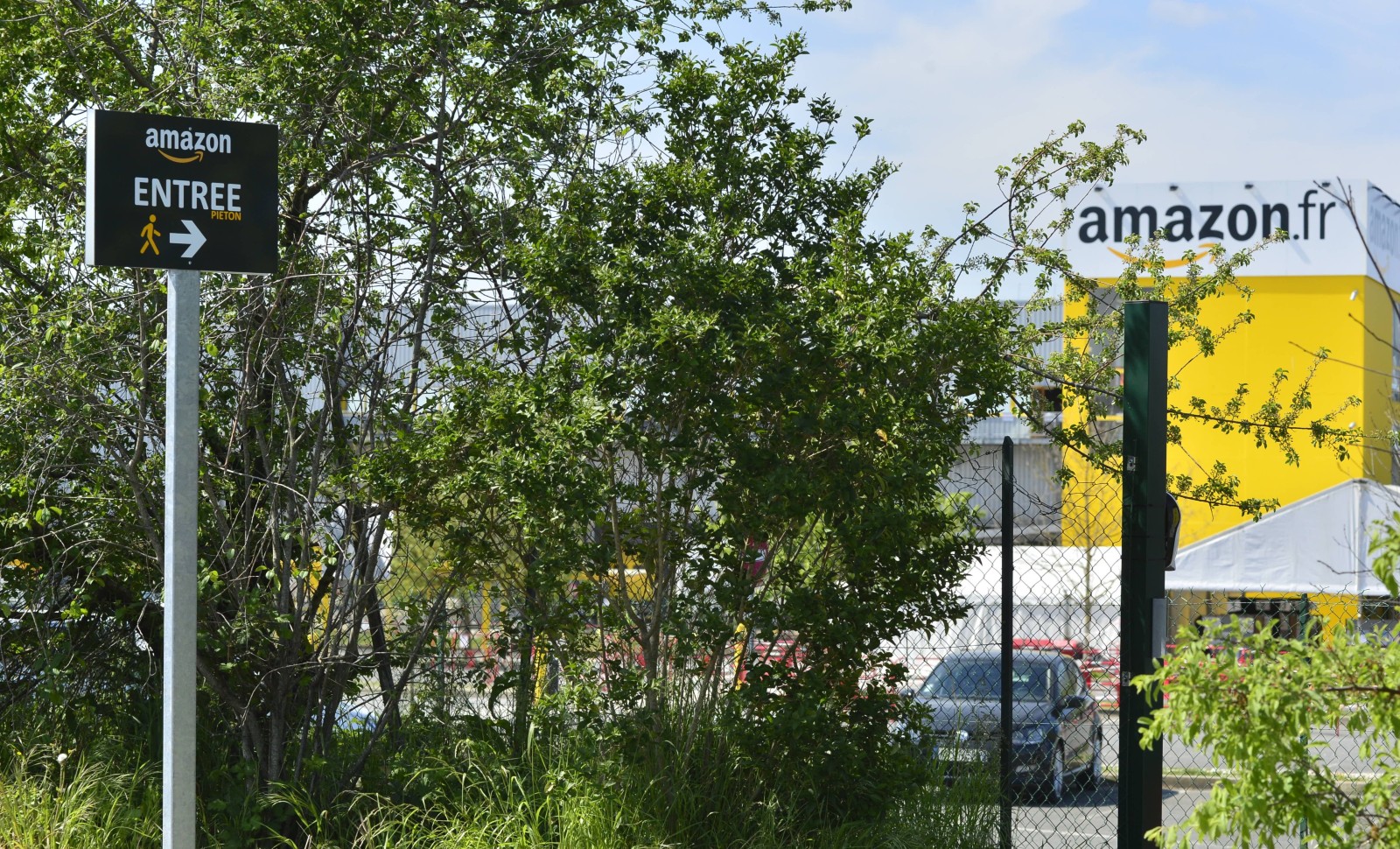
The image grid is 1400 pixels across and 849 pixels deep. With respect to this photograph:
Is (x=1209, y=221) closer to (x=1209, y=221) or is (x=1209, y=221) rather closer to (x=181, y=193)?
(x=1209, y=221)

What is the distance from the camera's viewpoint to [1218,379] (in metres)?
27.7

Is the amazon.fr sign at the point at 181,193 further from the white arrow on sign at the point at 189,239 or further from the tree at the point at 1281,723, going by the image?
the tree at the point at 1281,723

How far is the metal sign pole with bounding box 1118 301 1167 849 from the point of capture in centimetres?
515

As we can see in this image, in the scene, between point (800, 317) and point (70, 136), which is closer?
point (800, 317)

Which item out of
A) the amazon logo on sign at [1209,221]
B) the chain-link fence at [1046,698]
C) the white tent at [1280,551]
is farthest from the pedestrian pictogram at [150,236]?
the amazon logo on sign at [1209,221]

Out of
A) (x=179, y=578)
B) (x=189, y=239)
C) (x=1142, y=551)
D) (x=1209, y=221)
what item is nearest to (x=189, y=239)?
(x=189, y=239)

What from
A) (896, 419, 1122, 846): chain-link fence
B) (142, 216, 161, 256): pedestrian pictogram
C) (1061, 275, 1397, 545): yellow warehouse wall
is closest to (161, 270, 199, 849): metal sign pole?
(142, 216, 161, 256): pedestrian pictogram

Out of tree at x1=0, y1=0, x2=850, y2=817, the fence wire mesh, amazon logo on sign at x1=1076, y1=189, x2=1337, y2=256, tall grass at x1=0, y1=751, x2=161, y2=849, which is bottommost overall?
tall grass at x1=0, y1=751, x2=161, y2=849

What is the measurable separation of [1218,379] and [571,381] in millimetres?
25321

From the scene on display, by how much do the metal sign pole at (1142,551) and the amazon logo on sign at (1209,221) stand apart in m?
22.7

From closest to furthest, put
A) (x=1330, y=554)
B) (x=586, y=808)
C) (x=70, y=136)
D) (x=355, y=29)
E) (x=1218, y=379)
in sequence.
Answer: (x=586, y=808) → (x=355, y=29) → (x=70, y=136) → (x=1330, y=554) → (x=1218, y=379)

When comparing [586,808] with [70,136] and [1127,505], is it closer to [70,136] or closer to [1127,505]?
[1127,505]

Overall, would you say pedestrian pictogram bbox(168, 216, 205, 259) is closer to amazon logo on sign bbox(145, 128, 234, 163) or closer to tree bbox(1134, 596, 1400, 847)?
amazon logo on sign bbox(145, 128, 234, 163)

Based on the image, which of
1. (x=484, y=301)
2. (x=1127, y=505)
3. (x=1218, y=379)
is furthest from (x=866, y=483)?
(x=1218, y=379)
